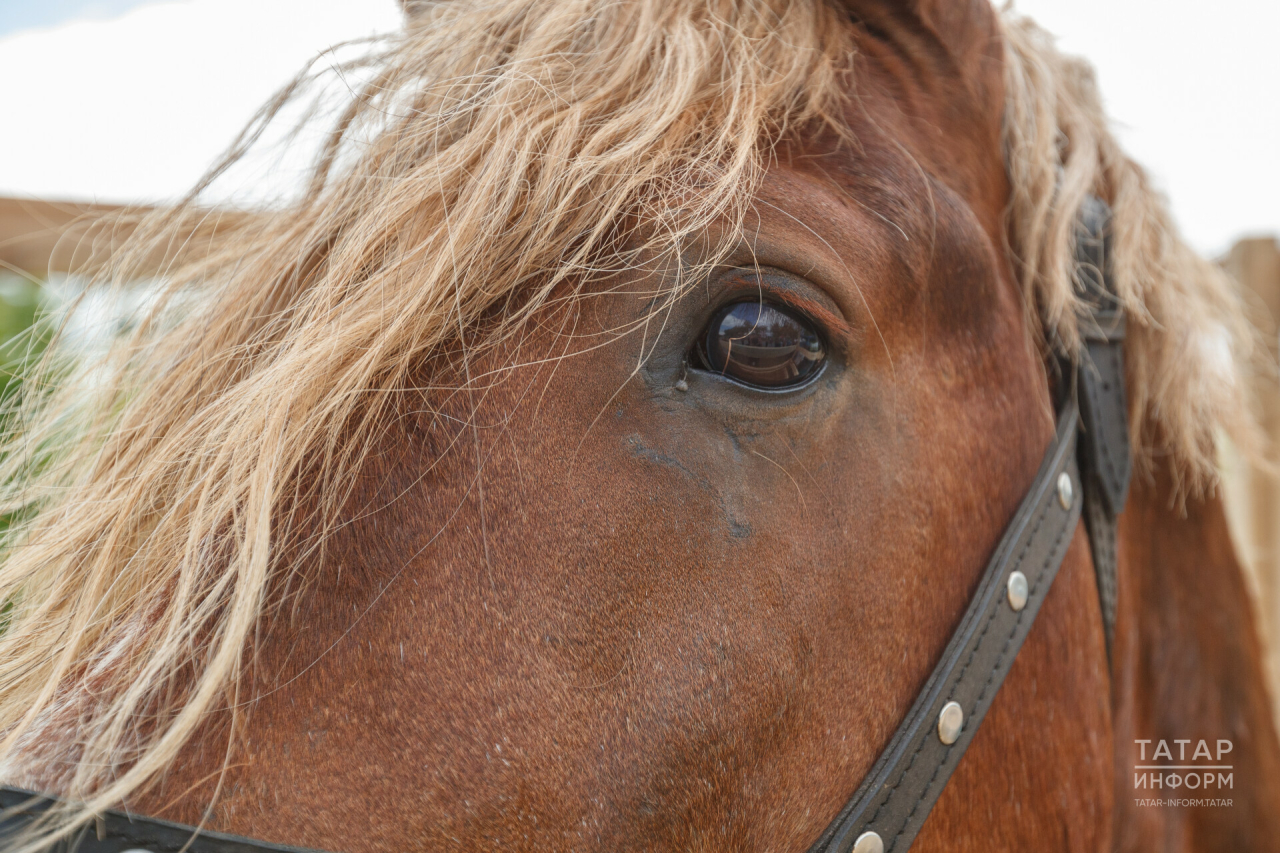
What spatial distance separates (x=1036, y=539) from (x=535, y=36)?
762mm

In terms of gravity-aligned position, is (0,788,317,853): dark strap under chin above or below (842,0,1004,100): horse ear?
below

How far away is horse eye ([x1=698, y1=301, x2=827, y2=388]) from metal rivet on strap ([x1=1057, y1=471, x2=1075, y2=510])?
408 millimetres

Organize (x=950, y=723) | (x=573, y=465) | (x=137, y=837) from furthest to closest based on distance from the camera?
(x=950, y=723)
(x=573, y=465)
(x=137, y=837)

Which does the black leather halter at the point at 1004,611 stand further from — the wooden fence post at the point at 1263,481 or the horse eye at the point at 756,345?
the wooden fence post at the point at 1263,481

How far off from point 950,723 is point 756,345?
1.36 ft

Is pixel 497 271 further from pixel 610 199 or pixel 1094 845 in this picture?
pixel 1094 845

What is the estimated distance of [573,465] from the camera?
67cm

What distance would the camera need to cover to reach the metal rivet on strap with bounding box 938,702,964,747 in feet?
2.59

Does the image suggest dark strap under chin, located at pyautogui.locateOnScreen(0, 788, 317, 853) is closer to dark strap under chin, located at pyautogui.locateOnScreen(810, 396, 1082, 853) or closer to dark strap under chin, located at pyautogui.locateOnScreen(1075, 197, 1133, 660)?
dark strap under chin, located at pyautogui.locateOnScreen(810, 396, 1082, 853)

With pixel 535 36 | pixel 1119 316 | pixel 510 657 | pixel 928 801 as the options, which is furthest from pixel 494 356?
pixel 1119 316

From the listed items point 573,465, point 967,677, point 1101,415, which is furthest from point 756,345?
point 1101,415

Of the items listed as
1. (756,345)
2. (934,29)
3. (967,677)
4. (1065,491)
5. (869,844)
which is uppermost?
(934,29)

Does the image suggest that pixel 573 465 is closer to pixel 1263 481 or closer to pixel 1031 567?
pixel 1031 567

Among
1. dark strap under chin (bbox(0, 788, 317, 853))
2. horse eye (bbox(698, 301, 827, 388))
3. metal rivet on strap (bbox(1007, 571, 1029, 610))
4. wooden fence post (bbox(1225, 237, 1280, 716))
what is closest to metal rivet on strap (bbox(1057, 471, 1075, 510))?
metal rivet on strap (bbox(1007, 571, 1029, 610))
